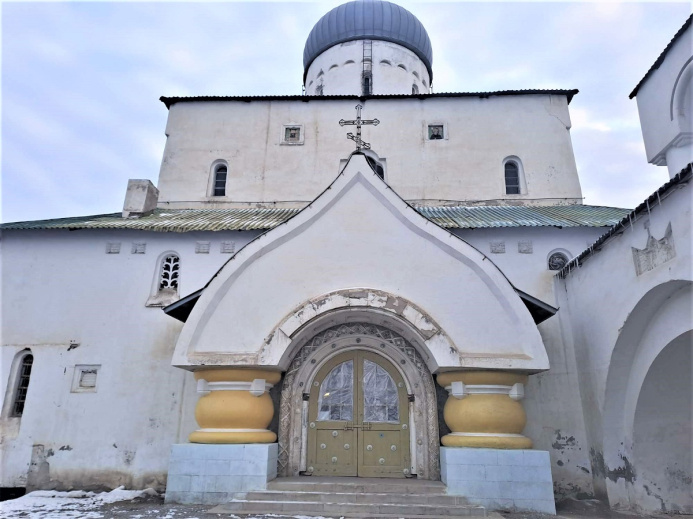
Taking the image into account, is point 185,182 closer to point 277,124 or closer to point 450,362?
point 277,124

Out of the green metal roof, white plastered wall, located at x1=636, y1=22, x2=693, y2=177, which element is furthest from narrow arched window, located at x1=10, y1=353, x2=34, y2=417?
white plastered wall, located at x1=636, y1=22, x2=693, y2=177

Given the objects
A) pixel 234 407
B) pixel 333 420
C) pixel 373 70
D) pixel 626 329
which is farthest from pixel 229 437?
pixel 373 70

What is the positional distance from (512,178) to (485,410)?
304 inches

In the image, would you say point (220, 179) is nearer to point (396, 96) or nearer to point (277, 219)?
point (277, 219)

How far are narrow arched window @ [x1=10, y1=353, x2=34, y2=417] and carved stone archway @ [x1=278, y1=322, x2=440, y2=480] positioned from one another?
5.45m

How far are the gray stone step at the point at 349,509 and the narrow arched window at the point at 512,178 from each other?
847 cm

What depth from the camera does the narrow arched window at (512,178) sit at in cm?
1276

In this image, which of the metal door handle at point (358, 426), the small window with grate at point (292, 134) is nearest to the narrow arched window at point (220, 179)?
the small window with grate at point (292, 134)

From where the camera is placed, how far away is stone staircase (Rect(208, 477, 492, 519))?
640 centimetres

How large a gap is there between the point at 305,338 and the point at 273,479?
217cm

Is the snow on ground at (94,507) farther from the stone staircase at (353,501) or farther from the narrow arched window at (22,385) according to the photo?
the narrow arched window at (22,385)

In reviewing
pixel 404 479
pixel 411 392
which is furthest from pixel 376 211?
pixel 404 479

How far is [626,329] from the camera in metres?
7.11

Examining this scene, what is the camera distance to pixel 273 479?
7348mm
